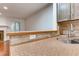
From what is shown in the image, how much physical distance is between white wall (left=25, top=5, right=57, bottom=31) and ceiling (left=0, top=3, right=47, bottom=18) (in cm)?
6

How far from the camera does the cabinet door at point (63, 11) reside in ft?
4.60

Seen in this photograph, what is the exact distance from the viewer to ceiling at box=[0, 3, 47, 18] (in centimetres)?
139

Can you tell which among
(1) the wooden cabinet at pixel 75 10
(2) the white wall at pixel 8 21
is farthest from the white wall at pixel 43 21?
(1) the wooden cabinet at pixel 75 10

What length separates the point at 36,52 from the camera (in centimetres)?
140

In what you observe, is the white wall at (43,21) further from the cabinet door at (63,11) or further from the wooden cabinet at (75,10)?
the wooden cabinet at (75,10)

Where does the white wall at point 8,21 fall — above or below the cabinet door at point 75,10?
below

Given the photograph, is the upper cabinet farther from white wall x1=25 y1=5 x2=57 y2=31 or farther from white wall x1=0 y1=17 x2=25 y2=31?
white wall x1=0 y1=17 x2=25 y2=31

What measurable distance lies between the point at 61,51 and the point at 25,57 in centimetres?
40

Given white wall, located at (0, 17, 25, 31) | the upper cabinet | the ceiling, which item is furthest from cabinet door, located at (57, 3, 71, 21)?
white wall, located at (0, 17, 25, 31)

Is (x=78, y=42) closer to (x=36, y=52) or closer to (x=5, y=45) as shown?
(x=36, y=52)

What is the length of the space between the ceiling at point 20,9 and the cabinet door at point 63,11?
0.57 ft

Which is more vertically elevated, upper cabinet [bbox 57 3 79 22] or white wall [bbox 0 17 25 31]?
upper cabinet [bbox 57 3 79 22]

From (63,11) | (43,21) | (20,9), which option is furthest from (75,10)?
(20,9)

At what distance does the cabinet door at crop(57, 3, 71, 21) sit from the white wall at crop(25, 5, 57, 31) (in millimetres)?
82
